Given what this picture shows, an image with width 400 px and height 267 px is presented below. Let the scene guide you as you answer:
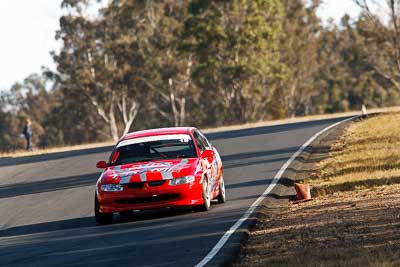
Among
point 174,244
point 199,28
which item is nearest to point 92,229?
point 174,244

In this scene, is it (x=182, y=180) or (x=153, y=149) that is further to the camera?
(x=153, y=149)

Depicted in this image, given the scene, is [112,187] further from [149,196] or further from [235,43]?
[235,43]

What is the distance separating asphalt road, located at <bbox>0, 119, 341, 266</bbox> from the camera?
1158cm

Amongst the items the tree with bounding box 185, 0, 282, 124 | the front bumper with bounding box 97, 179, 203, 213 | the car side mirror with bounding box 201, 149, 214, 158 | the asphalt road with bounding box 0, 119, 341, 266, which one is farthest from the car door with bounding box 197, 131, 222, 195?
the tree with bounding box 185, 0, 282, 124

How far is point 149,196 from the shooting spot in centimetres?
1506

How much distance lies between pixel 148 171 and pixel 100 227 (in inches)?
41.9

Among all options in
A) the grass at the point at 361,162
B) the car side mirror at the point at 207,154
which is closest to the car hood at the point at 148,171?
the car side mirror at the point at 207,154

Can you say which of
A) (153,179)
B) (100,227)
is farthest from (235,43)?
(100,227)

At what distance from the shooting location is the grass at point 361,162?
17719 mm

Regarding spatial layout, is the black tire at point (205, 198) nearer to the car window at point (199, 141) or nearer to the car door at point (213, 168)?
the car door at point (213, 168)

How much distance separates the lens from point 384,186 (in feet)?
54.8

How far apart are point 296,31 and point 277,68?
12.9 m

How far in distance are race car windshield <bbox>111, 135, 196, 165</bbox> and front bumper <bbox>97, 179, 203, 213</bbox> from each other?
809 millimetres

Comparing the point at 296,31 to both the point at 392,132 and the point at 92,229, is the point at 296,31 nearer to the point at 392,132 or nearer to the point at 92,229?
the point at 392,132
